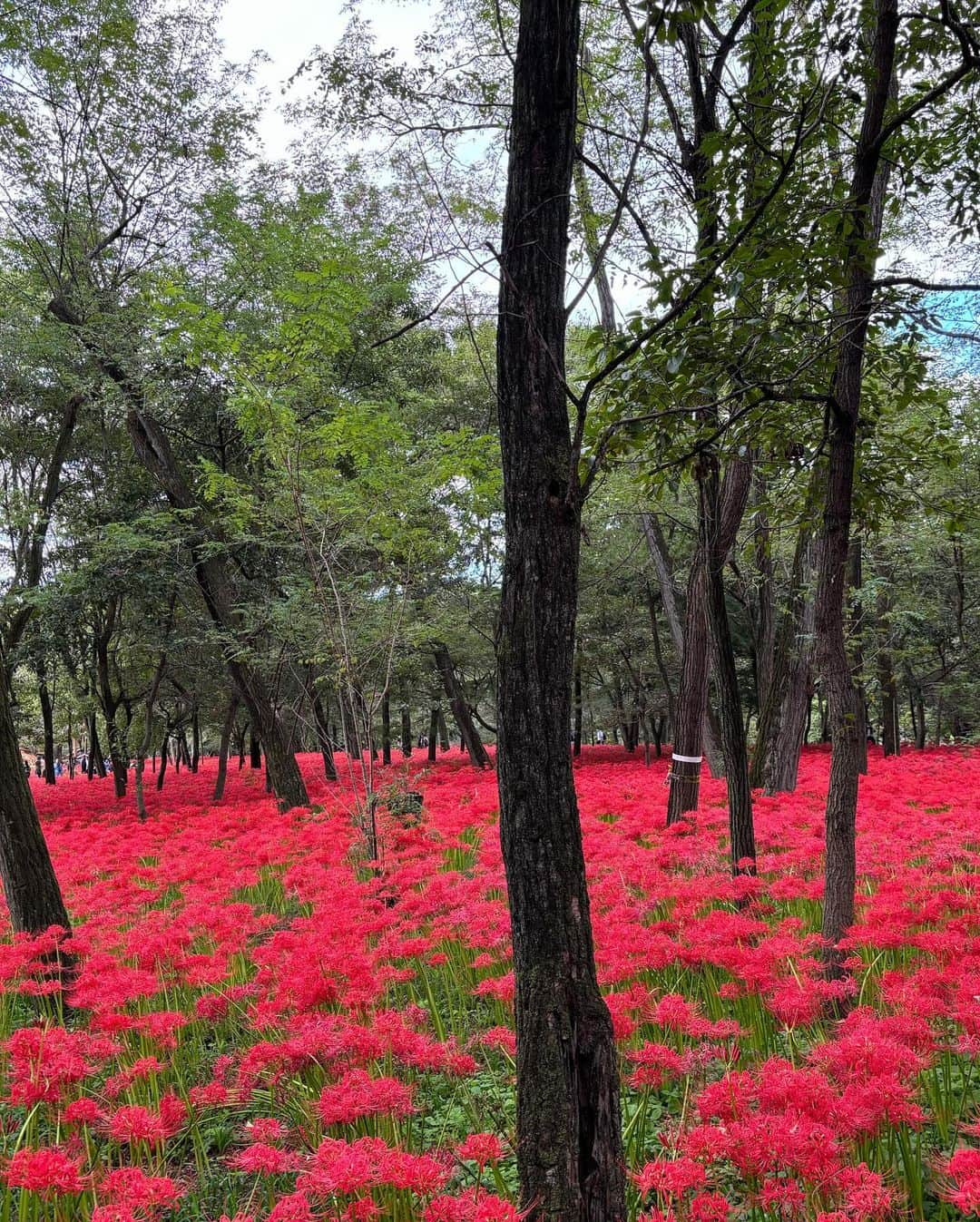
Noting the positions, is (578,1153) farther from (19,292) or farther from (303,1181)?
(19,292)

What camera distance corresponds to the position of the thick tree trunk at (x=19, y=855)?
15.8 ft

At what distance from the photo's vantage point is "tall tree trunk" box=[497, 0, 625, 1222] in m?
2.06

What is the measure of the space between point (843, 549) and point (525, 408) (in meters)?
2.19

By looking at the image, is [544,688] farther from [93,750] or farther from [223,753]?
[93,750]

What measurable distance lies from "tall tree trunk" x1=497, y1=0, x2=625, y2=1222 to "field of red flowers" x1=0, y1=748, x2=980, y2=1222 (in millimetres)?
209

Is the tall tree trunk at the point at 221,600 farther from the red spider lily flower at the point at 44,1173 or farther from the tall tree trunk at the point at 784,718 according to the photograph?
the red spider lily flower at the point at 44,1173

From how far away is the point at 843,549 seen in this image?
12.0 feet

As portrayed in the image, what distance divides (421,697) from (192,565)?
8.23m

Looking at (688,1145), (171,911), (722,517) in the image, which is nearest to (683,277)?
(722,517)

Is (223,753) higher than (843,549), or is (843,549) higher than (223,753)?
(843,549)

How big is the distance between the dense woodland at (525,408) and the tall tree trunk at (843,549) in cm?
2

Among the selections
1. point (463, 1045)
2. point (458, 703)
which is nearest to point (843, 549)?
point (463, 1045)

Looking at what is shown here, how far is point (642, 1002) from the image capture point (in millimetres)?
3281

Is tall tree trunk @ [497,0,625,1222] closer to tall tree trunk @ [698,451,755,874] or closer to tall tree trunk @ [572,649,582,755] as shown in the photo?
tall tree trunk @ [698,451,755,874]
